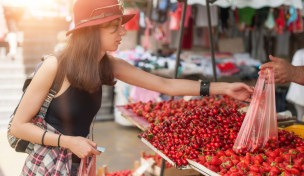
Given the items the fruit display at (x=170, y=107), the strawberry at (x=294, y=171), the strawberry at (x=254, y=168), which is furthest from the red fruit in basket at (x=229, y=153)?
the fruit display at (x=170, y=107)

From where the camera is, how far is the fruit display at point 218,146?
72.3 inches

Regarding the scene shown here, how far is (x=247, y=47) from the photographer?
902 centimetres

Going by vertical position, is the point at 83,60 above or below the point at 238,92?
above

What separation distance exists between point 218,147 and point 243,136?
0.69ft

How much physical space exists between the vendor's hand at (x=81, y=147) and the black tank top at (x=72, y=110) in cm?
15

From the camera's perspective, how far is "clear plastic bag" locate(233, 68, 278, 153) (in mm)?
2033

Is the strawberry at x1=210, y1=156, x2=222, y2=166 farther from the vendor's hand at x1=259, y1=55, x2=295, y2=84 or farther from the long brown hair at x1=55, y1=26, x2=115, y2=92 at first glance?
the long brown hair at x1=55, y1=26, x2=115, y2=92

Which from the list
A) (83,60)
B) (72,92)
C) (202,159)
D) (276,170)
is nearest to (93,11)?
(83,60)

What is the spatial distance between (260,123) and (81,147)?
1.05 metres

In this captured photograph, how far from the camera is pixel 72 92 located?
189 cm

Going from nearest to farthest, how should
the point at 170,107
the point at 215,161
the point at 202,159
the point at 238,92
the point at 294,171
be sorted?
the point at 294,171 → the point at 215,161 → the point at 202,159 → the point at 238,92 → the point at 170,107

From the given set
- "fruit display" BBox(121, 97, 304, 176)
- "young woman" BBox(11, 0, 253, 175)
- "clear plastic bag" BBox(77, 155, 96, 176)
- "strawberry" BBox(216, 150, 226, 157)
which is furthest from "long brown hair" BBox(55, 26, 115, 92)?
"strawberry" BBox(216, 150, 226, 157)

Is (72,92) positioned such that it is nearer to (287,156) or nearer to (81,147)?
(81,147)

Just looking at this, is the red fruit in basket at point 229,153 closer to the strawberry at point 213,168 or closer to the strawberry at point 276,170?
the strawberry at point 213,168
